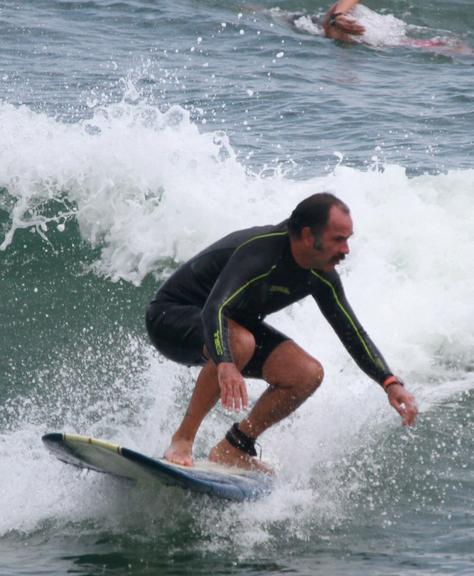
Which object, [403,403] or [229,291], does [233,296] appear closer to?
[229,291]

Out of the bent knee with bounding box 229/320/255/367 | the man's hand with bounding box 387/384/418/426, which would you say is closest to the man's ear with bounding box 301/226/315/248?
the bent knee with bounding box 229/320/255/367

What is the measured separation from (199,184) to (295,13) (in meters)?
9.47

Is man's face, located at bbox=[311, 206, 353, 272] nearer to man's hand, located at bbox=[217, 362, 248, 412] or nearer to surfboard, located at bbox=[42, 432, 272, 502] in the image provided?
man's hand, located at bbox=[217, 362, 248, 412]

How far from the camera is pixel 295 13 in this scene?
1955 cm

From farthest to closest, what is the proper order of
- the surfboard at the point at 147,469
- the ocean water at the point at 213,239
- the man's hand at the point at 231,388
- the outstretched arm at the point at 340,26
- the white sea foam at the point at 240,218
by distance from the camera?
the outstretched arm at the point at 340,26
the white sea foam at the point at 240,218
the ocean water at the point at 213,239
the surfboard at the point at 147,469
the man's hand at the point at 231,388

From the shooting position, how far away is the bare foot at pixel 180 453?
6320mm

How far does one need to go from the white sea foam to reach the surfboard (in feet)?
5.72

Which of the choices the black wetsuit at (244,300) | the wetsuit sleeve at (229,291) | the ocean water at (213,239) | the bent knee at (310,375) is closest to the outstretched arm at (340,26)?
the ocean water at (213,239)

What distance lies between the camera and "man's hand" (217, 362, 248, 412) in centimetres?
572

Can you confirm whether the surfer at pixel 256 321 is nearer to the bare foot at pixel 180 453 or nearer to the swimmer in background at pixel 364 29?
the bare foot at pixel 180 453

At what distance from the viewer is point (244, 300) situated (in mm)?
6199

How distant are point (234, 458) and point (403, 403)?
0.98m

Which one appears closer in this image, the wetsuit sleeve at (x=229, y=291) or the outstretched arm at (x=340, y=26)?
the wetsuit sleeve at (x=229, y=291)

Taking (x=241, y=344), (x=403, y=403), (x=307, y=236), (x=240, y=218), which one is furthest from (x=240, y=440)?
(x=240, y=218)
